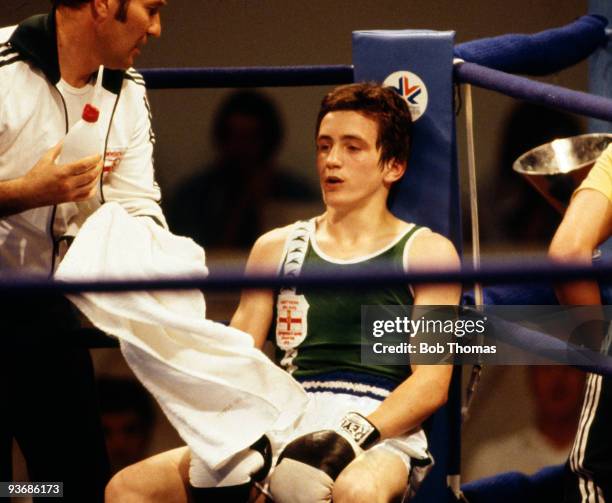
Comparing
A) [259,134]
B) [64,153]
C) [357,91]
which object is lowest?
[64,153]

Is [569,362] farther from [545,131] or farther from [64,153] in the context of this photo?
[545,131]

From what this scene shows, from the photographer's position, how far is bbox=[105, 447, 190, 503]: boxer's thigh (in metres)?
1.79

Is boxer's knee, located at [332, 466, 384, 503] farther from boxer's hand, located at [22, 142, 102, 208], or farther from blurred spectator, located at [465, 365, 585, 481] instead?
blurred spectator, located at [465, 365, 585, 481]

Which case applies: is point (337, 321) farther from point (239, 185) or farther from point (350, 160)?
point (239, 185)

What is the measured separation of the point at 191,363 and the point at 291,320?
0.26 meters

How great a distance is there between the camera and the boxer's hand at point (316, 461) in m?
1.70

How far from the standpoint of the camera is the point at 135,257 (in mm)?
1816

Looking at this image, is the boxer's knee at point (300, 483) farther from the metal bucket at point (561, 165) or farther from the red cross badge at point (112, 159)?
the metal bucket at point (561, 165)

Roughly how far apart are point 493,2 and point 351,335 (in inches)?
79.5

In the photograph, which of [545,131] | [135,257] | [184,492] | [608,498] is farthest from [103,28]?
[545,131]

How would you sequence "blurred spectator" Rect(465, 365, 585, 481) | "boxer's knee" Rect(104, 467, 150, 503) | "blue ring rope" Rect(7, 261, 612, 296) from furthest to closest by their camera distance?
"blurred spectator" Rect(465, 365, 585, 481), "boxer's knee" Rect(104, 467, 150, 503), "blue ring rope" Rect(7, 261, 612, 296)

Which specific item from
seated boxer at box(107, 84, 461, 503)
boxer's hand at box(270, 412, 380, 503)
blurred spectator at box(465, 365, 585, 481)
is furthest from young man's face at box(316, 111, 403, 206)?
blurred spectator at box(465, 365, 585, 481)

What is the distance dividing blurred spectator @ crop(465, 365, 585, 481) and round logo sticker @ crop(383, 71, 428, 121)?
1039 mm

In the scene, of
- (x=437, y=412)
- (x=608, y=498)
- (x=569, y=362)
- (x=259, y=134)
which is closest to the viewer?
(x=569, y=362)
